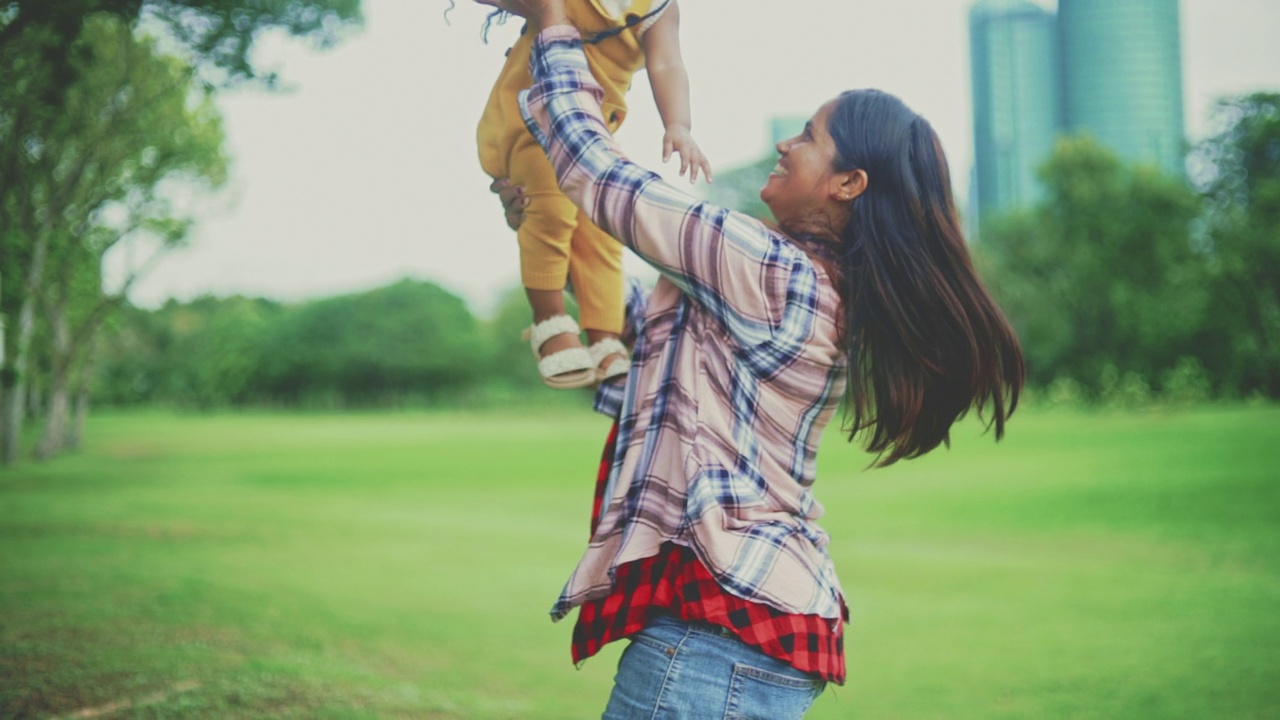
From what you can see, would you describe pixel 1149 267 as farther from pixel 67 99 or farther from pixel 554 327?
pixel 554 327

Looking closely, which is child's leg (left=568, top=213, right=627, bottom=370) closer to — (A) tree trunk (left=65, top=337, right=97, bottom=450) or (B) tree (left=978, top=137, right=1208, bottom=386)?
(A) tree trunk (left=65, top=337, right=97, bottom=450)

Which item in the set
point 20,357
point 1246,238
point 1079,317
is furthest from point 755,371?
point 1079,317

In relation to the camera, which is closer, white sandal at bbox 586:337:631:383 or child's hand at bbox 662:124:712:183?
child's hand at bbox 662:124:712:183

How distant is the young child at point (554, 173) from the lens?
1719mm

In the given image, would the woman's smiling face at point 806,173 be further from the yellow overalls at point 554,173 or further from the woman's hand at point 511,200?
Answer: the woman's hand at point 511,200

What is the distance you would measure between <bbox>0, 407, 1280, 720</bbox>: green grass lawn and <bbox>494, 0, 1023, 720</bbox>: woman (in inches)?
121

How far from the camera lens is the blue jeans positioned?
1403mm

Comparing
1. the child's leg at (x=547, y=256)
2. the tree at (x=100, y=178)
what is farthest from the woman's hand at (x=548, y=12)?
the tree at (x=100, y=178)

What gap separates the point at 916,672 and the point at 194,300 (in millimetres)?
20592

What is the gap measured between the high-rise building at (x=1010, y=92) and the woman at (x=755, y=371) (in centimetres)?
7666

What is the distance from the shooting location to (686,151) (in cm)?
167

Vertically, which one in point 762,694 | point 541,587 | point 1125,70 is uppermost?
point 1125,70

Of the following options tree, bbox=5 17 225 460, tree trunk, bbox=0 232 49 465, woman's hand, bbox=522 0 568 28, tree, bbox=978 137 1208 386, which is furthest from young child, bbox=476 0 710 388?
tree, bbox=978 137 1208 386

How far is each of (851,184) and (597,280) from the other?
Answer: 22.7 inches
